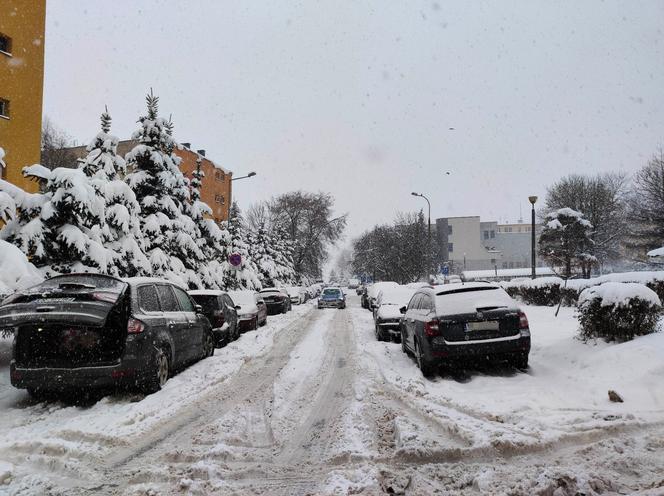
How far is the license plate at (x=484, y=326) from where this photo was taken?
7594 mm

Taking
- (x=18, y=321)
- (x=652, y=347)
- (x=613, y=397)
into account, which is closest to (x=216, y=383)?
(x=18, y=321)

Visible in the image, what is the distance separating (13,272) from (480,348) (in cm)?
810

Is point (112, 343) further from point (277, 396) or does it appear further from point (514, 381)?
point (514, 381)

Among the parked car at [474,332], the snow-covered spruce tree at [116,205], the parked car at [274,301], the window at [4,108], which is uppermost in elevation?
the window at [4,108]

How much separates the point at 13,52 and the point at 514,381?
886 inches

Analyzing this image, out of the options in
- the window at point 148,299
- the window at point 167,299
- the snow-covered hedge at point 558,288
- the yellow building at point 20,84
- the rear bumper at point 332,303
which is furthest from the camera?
the rear bumper at point 332,303

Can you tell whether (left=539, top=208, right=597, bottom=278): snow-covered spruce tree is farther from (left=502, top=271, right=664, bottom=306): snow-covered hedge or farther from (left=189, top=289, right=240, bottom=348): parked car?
(left=189, top=289, right=240, bottom=348): parked car

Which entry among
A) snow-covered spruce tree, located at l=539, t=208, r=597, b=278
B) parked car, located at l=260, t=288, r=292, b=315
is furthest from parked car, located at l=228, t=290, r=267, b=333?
snow-covered spruce tree, located at l=539, t=208, r=597, b=278

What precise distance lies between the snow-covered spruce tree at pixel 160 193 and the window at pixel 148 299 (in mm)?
9696

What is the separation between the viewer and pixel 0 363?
827 cm

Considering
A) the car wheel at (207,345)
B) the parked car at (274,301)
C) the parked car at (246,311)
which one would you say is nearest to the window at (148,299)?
the car wheel at (207,345)

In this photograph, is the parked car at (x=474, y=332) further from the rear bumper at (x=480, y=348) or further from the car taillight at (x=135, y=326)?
the car taillight at (x=135, y=326)

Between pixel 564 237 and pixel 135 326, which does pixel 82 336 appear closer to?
pixel 135 326

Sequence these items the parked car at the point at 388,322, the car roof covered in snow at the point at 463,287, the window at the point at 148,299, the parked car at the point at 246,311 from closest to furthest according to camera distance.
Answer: the window at the point at 148,299 → the car roof covered in snow at the point at 463,287 → the parked car at the point at 388,322 → the parked car at the point at 246,311
